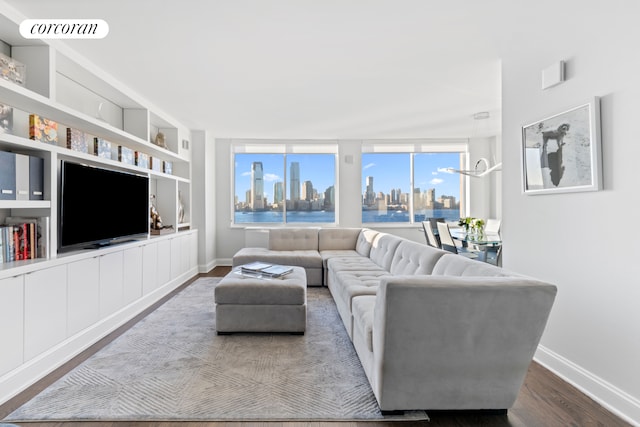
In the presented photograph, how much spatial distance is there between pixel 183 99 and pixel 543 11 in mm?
3715

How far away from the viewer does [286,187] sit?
7.01m

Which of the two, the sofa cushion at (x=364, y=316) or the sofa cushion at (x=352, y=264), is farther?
the sofa cushion at (x=352, y=264)

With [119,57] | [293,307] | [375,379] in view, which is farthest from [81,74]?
[375,379]

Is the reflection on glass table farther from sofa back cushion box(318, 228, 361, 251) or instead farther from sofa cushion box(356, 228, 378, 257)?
sofa back cushion box(318, 228, 361, 251)

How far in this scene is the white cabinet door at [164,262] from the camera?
4.29 metres

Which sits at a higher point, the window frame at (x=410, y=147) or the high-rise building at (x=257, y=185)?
the window frame at (x=410, y=147)

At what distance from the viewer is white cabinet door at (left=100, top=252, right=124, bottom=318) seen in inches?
120

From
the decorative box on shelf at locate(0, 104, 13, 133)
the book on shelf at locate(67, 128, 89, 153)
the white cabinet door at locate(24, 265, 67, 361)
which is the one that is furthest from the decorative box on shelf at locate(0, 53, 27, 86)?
the white cabinet door at locate(24, 265, 67, 361)

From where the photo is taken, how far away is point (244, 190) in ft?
22.8

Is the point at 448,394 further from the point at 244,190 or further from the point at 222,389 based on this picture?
the point at 244,190

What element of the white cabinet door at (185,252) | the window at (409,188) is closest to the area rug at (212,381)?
the white cabinet door at (185,252)

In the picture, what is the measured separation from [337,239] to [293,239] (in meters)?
0.71

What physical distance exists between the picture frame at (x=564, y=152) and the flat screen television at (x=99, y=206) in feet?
11.9

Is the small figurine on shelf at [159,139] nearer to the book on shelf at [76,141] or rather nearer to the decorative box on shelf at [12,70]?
the book on shelf at [76,141]
